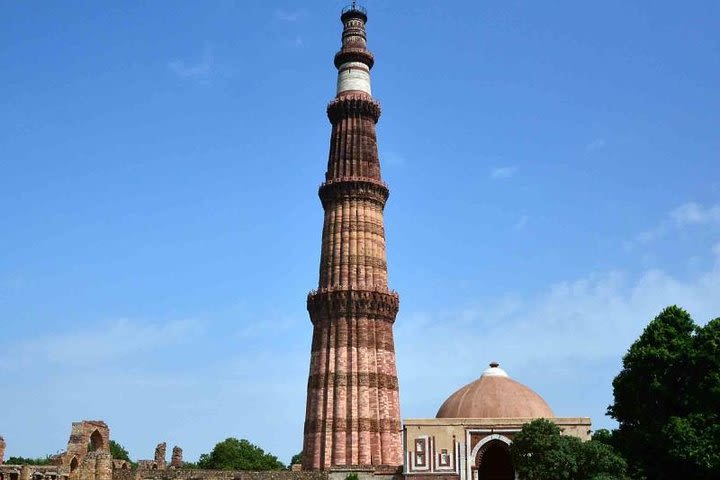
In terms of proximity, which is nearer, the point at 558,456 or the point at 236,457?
the point at 558,456

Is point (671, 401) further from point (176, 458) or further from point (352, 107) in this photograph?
point (176, 458)

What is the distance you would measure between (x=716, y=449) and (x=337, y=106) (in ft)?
94.2

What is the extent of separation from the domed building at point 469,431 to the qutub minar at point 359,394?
44 millimetres

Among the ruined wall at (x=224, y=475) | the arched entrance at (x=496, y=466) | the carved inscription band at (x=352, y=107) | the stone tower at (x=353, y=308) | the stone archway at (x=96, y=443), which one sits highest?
the carved inscription band at (x=352, y=107)

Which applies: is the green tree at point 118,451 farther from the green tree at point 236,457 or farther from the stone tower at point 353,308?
the stone tower at point 353,308

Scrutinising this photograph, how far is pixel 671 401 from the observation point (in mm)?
33688

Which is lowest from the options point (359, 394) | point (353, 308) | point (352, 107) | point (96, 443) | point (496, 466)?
point (496, 466)

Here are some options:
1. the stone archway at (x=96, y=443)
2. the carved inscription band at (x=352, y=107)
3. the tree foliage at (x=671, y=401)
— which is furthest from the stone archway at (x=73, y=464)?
the tree foliage at (x=671, y=401)

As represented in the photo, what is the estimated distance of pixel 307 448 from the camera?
4422 cm

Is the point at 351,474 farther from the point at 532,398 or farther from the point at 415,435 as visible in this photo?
the point at 532,398

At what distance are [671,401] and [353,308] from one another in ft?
57.4

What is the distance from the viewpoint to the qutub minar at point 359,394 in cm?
3750

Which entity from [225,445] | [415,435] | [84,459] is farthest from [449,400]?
[225,445]

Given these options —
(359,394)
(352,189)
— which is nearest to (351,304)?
Result: (359,394)
